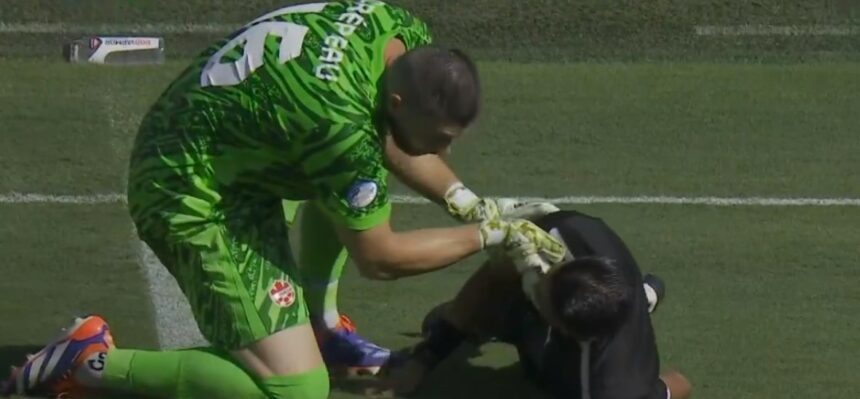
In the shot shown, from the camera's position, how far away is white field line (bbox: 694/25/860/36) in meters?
10.9

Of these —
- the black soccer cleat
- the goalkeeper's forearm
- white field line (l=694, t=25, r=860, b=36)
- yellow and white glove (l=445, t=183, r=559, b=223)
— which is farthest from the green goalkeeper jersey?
white field line (l=694, t=25, r=860, b=36)

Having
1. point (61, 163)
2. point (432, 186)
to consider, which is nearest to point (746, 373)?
point (432, 186)

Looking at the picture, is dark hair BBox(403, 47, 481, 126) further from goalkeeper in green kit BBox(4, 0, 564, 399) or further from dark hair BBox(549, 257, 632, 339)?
dark hair BBox(549, 257, 632, 339)

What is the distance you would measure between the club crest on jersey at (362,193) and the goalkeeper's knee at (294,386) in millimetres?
651

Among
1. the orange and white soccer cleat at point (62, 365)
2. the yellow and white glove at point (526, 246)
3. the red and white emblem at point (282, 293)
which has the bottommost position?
the orange and white soccer cleat at point (62, 365)

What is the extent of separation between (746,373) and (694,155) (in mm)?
2519

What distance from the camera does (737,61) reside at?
10.2 metres

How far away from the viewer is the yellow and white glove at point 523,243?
4.95m

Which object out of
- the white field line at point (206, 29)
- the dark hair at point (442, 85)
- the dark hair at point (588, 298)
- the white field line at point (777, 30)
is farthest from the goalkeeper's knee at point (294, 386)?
the white field line at point (777, 30)

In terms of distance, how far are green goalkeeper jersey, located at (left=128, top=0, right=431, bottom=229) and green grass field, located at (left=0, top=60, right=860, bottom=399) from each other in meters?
1.05

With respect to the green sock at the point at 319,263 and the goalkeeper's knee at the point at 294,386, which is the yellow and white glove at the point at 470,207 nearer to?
the green sock at the point at 319,263

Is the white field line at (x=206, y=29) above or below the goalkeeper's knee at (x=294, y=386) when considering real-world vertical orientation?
below

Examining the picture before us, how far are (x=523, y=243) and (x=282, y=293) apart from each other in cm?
74

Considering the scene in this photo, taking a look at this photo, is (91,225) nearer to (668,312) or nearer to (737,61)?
(668,312)
